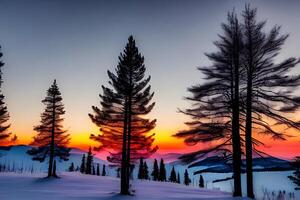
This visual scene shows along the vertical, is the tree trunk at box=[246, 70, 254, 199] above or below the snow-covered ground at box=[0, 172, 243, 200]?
above

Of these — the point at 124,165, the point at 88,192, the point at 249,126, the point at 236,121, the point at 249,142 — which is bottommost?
the point at 88,192

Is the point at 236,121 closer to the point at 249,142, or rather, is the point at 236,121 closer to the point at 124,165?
the point at 249,142

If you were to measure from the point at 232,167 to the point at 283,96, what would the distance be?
4660 millimetres

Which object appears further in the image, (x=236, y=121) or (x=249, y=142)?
(x=236, y=121)

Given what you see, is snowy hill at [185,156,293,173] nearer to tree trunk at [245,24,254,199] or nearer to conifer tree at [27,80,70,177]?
tree trunk at [245,24,254,199]

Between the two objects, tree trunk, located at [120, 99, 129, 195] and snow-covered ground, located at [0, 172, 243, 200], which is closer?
snow-covered ground, located at [0, 172, 243, 200]

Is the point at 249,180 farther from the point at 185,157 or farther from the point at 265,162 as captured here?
the point at 185,157

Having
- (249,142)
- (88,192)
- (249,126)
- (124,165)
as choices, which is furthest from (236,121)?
(88,192)

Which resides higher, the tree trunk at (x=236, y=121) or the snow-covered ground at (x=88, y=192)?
the tree trunk at (x=236, y=121)

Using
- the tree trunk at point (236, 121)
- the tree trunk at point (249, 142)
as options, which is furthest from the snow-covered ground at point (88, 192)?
the tree trunk at point (236, 121)

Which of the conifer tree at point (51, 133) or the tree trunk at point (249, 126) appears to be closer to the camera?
the tree trunk at point (249, 126)

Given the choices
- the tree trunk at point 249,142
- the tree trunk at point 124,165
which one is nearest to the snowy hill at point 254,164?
the tree trunk at point 249,142

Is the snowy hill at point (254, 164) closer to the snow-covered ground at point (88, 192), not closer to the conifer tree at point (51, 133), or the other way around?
the snow-covered ground at point (88, 192)

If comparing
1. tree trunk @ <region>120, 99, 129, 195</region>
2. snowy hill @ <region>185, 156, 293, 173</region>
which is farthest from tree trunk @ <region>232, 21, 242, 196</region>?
tree trunk @ <region>120, 99, 129, 195</region>
